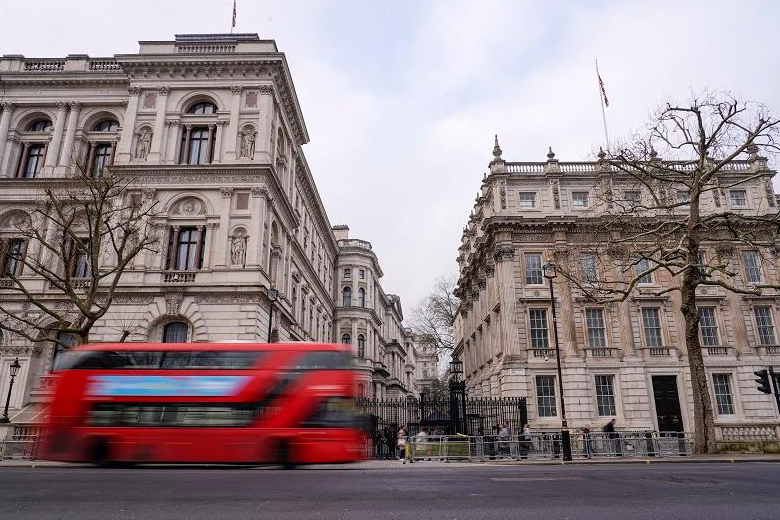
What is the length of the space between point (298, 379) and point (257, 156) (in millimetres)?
19206

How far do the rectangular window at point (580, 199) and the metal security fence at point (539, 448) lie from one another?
16.6 metres

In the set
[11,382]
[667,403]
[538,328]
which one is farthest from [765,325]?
[11,382]

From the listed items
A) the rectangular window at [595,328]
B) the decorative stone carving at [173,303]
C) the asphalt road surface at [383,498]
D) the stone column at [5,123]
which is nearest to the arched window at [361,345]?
the rectangular window at [595,328]

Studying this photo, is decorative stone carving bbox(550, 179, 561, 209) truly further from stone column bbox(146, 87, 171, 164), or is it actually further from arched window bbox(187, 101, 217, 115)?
stone column bbox(146, 87, 171, 164)

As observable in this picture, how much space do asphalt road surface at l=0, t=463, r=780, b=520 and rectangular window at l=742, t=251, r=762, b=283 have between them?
93.2 ft

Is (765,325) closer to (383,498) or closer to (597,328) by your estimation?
(597,328)

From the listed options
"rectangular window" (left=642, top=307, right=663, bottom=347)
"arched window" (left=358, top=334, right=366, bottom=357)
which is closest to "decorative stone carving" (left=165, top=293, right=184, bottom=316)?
"rectangular window" (left=642, top=307, right=663, bottom=347)

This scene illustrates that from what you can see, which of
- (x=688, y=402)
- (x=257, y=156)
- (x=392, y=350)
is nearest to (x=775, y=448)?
(x=688, y=402)

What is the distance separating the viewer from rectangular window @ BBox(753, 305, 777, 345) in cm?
3310

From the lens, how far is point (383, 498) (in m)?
7.90

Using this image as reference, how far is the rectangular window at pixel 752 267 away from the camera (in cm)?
3462

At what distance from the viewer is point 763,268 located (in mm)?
34719

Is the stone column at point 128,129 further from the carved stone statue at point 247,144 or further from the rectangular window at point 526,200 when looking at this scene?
the rectangular window at point 526,200

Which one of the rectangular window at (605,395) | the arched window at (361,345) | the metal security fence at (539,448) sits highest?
the arched window at (361,345)
